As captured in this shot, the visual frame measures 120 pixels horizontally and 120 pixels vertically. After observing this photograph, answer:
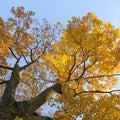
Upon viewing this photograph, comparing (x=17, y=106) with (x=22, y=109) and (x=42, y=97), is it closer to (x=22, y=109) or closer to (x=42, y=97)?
(x=22, y=109)

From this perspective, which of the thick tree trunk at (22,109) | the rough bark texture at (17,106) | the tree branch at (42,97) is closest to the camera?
the thick tree trunk at (22,109)

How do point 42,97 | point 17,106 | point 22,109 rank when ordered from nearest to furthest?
point 22,109, point 17,106, point 42,97

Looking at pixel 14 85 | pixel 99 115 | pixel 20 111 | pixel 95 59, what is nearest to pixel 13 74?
pixel 14 85

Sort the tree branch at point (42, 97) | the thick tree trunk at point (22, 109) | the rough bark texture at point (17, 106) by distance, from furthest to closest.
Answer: the tree branch at point (42, 97)
the rough bark texture at point (17, 106)
the thick tree trunk at point (22, 109)

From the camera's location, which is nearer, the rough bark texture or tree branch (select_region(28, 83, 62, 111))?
the rough bark texture

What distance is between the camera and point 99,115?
14.4 metres

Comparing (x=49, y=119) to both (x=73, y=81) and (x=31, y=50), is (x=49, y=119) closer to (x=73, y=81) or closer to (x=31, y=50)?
(x=73, y=81)

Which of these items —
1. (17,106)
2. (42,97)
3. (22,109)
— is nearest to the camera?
(22,109)

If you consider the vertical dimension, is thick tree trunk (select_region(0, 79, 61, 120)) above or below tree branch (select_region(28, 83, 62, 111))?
below

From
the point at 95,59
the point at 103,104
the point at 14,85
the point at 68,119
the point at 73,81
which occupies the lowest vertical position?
the point at 68,119

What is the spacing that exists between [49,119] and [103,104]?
3285 millimetres

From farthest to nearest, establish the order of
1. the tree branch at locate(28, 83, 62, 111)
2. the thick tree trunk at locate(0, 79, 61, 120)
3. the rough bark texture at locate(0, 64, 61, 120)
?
1. the tree branch at locate(28, 83, 62, 111)
2. the rough bark texture at locate(0, 64, 61, 120)
3. the thick tree trunk at locate(0, 79, 61, 120)

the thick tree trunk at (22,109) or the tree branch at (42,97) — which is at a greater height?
the tree branch at (42,97)

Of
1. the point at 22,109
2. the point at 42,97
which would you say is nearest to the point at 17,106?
the point at 22,109
